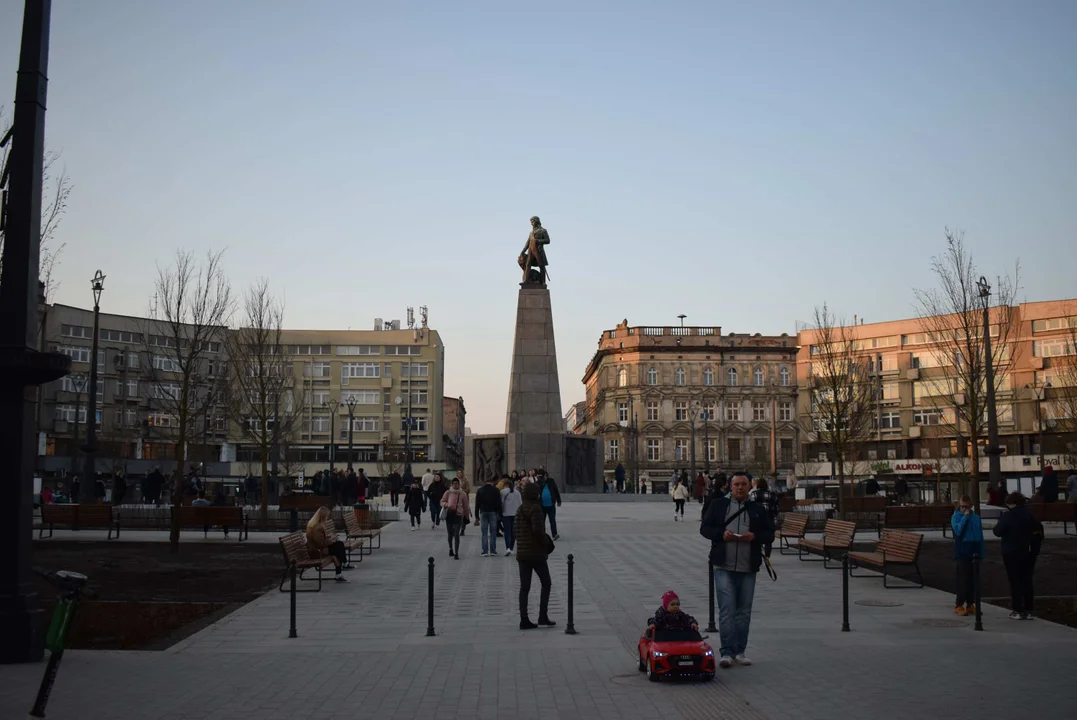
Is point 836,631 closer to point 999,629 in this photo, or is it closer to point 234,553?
point 999,629

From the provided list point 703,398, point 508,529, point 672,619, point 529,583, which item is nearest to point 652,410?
point 703,398

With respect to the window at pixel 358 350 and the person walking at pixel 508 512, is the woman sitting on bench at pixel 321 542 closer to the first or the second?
the person walking at pixel 508 512

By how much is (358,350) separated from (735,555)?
98556mm

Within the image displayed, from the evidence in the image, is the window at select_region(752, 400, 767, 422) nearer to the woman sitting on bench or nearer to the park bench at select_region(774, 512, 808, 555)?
the park bench at select_region(774, 512, 808, 555)

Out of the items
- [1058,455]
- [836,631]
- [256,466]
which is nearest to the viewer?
[836,631]

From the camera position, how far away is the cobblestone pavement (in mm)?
8562

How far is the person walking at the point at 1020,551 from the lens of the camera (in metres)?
13.5

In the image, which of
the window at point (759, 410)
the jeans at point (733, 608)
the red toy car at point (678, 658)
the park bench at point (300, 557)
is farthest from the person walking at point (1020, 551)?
the window at point (759, 410)

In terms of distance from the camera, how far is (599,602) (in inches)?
590

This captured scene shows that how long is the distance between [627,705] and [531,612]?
557cm

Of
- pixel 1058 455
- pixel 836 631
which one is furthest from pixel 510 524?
pixel 1058 455

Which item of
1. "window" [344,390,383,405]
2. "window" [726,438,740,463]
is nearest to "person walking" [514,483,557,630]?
"window" [344,390,383,405]

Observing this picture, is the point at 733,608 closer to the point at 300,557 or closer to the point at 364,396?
the point at 300,557

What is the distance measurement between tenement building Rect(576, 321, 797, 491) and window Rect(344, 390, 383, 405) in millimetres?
24206
